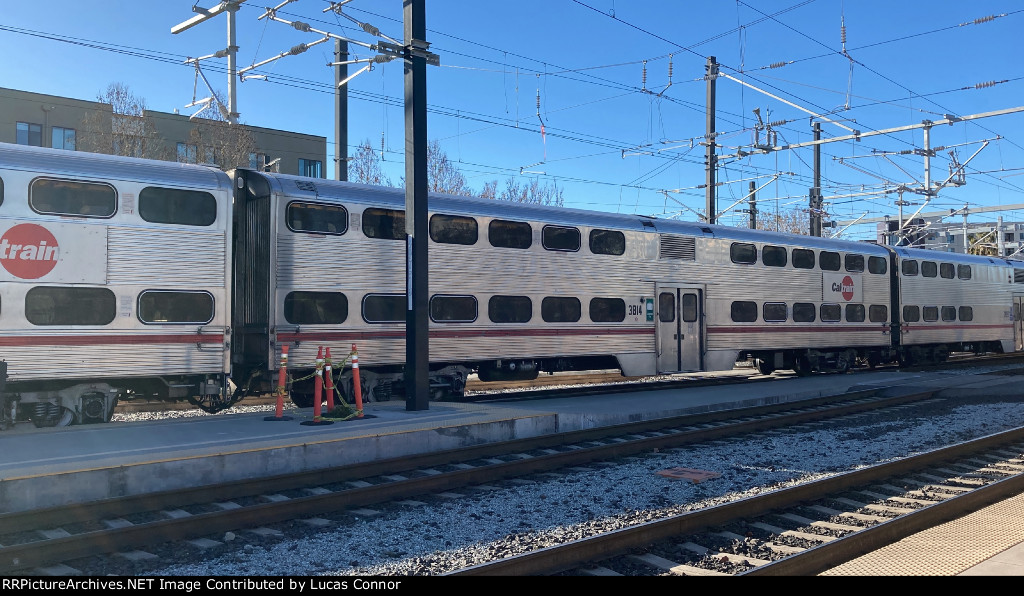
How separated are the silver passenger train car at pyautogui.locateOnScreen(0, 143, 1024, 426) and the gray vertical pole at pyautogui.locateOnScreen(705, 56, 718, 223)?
3992 mm

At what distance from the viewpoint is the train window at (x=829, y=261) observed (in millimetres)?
21547

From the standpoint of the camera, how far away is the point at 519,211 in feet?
51.2

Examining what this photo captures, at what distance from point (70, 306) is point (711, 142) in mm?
19328

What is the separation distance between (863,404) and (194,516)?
12.9 m

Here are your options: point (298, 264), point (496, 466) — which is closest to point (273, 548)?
point (496, 466)

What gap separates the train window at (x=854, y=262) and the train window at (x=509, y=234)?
1148 cm

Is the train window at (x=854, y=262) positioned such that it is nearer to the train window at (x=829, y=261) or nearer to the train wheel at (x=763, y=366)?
the train window at (x=829, y=261)

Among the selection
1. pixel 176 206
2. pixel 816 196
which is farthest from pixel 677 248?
pixel 816 196

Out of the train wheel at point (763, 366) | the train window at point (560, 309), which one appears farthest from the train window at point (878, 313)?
the train window at point (560, 309)

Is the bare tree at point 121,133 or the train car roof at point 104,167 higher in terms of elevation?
the bare tree at point 121,133

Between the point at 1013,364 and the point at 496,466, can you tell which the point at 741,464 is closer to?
the point at 496,466

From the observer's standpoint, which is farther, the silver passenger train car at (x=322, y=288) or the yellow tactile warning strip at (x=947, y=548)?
the silver passenger train car at (x=322, y=288)

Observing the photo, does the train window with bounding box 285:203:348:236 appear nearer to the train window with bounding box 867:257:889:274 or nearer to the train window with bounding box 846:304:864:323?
the train window with bounding box 846:304:864:323

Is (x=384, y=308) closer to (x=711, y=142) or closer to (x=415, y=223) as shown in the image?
(x=415, y=223)
